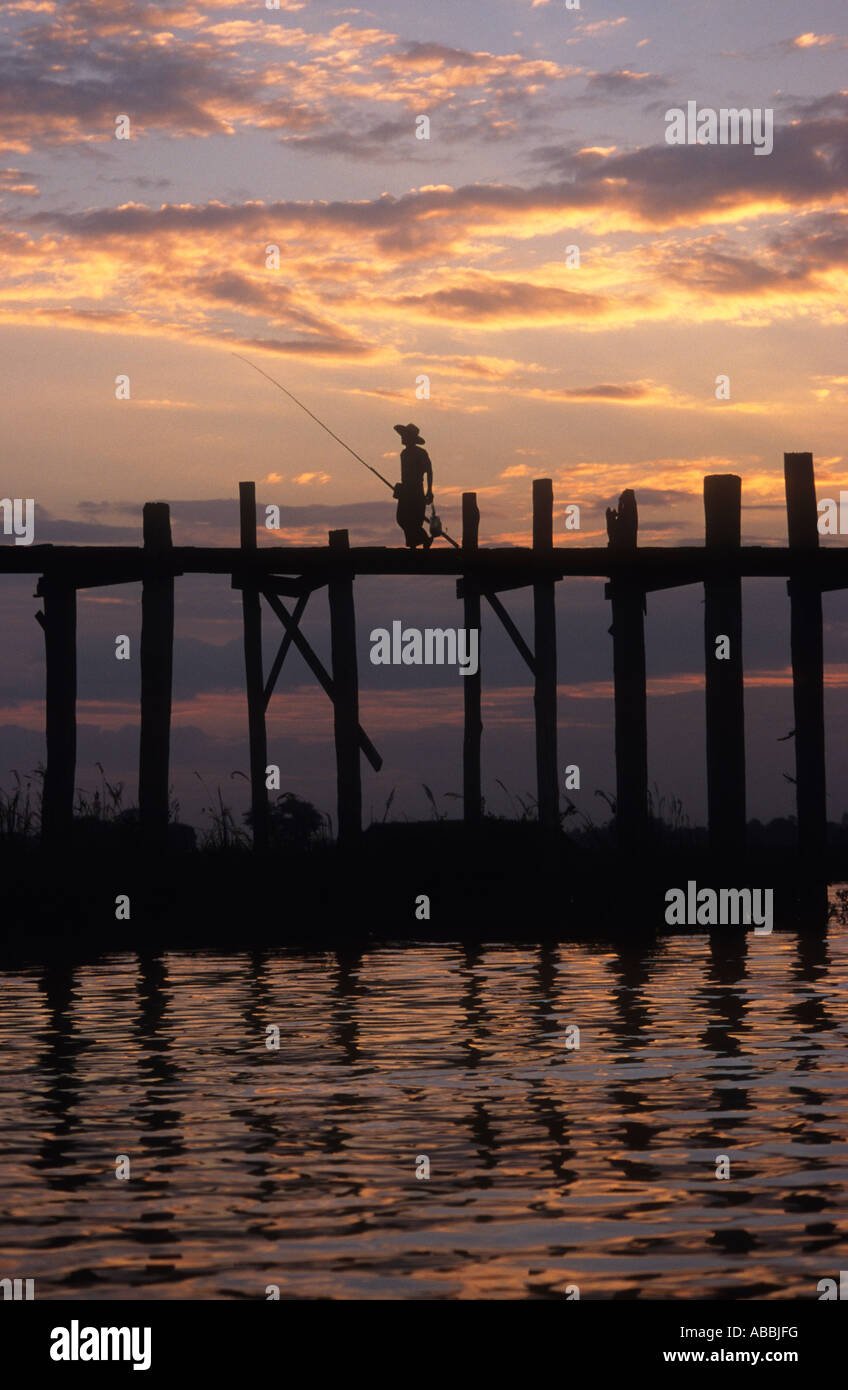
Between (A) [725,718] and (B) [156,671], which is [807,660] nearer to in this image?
(A) [725,718]

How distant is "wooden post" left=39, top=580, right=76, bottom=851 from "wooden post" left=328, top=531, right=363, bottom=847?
2571mm

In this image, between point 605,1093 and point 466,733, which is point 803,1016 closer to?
point 605,1093

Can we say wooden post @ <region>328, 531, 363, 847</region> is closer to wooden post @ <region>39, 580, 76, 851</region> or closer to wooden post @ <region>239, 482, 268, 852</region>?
wooden post @ <region>239, 482, 268, 852</region>

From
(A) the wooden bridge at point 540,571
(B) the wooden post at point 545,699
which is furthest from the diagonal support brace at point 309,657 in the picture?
(B) the wooden post at point 545,699

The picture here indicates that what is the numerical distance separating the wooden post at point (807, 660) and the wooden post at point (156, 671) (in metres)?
5.98

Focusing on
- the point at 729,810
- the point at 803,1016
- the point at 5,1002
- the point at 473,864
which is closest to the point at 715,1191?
the point at 803,1016

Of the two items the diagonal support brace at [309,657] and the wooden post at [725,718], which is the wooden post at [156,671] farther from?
the wooden post at [725,718]

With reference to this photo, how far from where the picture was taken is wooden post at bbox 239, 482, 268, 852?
733 inches

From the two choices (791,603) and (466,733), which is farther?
(466,733)

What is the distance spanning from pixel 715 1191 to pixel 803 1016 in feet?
16.1

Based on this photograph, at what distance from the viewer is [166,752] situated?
1753 centimetres

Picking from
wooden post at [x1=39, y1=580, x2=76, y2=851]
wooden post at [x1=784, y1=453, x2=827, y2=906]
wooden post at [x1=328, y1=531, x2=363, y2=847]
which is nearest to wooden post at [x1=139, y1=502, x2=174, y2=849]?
wooden post at [x1=39, y1=580, x2=76, y2=851]
